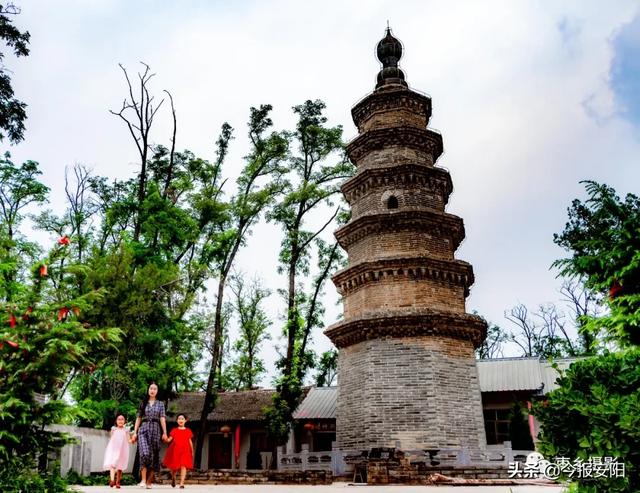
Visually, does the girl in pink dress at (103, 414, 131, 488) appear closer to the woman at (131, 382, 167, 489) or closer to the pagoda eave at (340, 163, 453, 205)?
the woman at (131, 382, 167, 489)

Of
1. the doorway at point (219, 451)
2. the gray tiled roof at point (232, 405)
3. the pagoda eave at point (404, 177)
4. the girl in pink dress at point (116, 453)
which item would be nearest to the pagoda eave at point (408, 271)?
the pagoda eave at point (404, 177)

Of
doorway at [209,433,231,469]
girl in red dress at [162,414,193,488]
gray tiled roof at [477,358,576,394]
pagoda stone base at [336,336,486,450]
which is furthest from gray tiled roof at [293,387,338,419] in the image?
girl in red dress at [162,414,193,488]

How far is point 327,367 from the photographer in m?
29.3

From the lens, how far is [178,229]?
18766mm

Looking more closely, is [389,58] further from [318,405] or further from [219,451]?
[219,451]

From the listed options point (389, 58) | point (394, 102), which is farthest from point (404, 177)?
point (389, 58)

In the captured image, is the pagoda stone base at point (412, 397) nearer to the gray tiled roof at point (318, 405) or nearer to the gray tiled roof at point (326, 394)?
the gray tiled roof at point (326, 394)

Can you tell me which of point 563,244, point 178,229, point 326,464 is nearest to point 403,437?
point 326,464

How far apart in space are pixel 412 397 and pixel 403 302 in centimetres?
262

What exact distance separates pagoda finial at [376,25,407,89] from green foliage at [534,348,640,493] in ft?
52.0

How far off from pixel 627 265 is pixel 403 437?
9071 millimetres

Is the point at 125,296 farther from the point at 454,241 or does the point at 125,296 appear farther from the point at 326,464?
the point at 454,241

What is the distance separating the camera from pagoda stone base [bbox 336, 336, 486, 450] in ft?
46.1

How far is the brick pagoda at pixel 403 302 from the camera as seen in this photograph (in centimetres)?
1432
